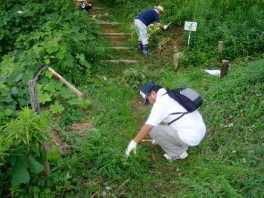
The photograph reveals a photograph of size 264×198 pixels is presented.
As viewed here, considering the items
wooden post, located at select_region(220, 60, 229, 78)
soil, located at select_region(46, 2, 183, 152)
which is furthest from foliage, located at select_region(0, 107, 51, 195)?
wooden post, located at select_region(220, 60, 229, 78)

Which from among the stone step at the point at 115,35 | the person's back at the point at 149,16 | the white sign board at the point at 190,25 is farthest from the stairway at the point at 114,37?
the white sign board at the point at 190,25

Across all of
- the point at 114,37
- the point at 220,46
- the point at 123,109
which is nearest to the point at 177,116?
the point at 123,109

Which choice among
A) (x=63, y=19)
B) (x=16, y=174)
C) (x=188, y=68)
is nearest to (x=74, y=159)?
(x=16, y=174)

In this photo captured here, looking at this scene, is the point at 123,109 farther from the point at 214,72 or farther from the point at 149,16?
the point at 149,16

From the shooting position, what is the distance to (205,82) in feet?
17.7

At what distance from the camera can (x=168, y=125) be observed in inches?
141

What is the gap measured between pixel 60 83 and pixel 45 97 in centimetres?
39

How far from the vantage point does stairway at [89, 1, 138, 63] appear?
7.04 m

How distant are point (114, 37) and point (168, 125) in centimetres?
477

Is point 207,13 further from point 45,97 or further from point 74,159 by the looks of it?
point 74,159

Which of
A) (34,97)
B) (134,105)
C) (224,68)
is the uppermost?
(34,97)

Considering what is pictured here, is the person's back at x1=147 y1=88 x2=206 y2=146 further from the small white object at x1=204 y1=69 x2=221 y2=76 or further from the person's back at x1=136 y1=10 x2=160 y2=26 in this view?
the person's back at x1=136 y1=10 x2=160 y2=26

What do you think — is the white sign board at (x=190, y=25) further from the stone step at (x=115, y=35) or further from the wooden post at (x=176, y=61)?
the stone step at (x=115, y=35)

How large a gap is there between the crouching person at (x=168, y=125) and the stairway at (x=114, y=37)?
11.3ft
